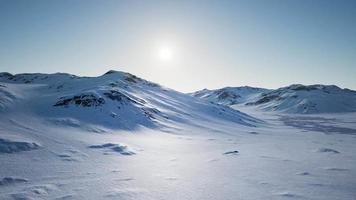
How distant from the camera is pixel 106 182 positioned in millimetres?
13461

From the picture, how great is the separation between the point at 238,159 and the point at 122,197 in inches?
468

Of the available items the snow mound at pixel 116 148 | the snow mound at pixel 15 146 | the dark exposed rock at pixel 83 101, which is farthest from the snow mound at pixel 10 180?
the dark exposed rock at pixel 83 101

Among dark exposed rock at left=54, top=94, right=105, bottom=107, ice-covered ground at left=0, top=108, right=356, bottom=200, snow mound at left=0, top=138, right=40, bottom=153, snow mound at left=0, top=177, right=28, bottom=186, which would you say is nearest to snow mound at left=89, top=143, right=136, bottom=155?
ice-covered ground at left=0, top=108, right=356, bottom=200

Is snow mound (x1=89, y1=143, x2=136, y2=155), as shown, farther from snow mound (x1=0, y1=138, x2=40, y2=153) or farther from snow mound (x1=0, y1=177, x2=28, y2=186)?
snow mound (x1=0, y1=177, x2=28, y2=186)

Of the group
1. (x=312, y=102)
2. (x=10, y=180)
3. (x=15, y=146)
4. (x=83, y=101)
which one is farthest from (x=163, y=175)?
(x=312, y=102)

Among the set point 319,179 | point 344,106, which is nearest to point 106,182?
point 319,179

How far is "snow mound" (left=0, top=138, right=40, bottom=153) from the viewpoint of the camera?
1962 centimetres

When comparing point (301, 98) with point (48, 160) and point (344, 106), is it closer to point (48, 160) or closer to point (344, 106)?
point (344, 106)

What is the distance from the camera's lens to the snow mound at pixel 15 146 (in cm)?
1962

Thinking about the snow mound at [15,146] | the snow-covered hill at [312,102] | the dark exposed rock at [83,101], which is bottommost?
the snow mound at [15,146]

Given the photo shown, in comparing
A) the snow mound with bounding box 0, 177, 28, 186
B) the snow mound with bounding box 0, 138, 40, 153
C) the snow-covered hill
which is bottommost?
the snow mound with bounding box 0, 177, 28, 186

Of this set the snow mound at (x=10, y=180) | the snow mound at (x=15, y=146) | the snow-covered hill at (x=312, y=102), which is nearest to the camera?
the snow mound at (x=10, y=180)

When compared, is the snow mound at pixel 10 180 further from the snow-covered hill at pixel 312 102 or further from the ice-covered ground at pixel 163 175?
the snow-covered hill at pixel 312 102

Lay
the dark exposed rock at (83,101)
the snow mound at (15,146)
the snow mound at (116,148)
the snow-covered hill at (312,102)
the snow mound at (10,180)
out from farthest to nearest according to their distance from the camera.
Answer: the snow-covered hill at (312,102), the dark exposed rock at (83,101), the snow mound at (116,148), the snow mound at (15,146), the snow mound at (10,180)
